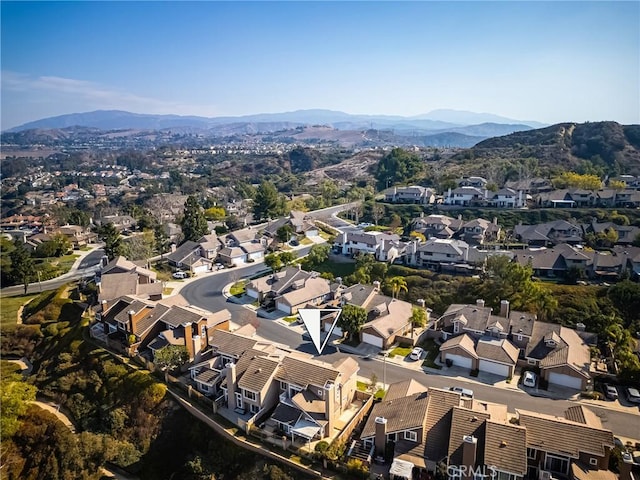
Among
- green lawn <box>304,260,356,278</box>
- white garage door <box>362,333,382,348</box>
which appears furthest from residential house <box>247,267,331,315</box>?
white garage door <box>362,333,382,348</box>

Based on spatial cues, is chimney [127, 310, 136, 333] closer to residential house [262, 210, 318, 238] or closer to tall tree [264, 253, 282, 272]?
tall tree [264, 253, 282, 272]

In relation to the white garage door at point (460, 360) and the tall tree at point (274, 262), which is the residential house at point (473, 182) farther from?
the white garage door at point (460, 360)

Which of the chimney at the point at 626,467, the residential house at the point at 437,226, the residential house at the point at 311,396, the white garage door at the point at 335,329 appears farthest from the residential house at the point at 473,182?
the chimney at the point at 626,467

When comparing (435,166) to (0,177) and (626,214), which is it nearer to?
(626,214)

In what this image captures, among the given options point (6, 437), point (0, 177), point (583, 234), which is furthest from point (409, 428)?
point (0, 177)

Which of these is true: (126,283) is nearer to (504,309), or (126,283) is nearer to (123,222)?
(504,309)

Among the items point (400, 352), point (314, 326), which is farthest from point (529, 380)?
point (314, 326)
